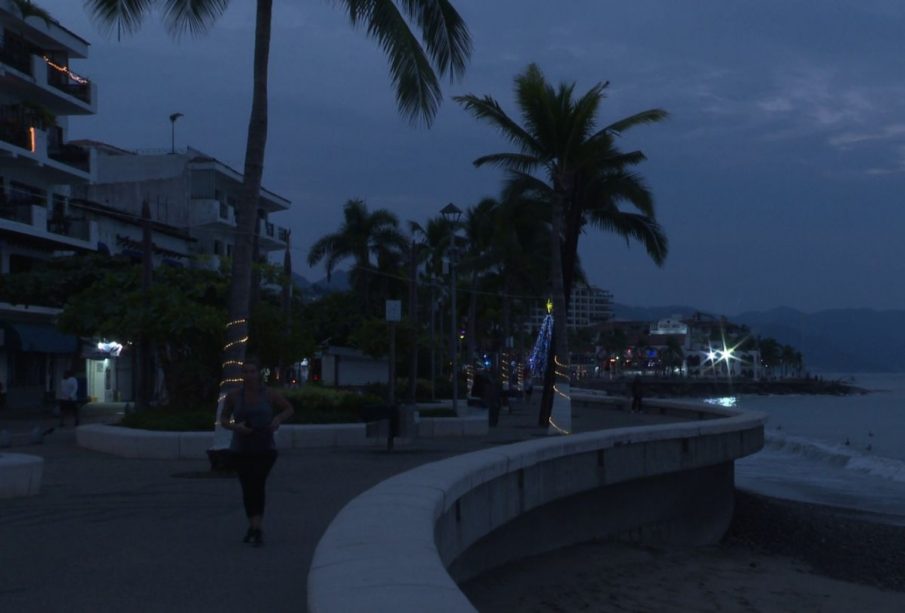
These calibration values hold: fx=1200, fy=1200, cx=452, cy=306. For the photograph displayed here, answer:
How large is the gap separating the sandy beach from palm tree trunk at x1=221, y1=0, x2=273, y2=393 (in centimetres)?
546

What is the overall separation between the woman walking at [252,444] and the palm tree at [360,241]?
60224 millimetres

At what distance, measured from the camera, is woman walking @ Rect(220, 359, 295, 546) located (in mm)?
10336

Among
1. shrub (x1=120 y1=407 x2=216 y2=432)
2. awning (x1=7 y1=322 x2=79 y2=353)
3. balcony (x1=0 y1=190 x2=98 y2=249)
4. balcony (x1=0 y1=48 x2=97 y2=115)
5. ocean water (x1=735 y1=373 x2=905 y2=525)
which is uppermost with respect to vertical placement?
balcony (x1=0 y1=48 x2=97 y2=115)

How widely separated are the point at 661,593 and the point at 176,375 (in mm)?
14493

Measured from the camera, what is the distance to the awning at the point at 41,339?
42.4 meters

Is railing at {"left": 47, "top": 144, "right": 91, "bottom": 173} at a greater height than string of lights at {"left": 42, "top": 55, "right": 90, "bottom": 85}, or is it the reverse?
string of lights at {"left": 42, "top": 55, "right": 90, "bottom": 85}

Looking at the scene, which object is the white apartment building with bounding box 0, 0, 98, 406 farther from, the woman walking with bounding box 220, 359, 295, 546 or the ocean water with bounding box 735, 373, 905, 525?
the woman walking with bounding box 220, 359, 295, 546

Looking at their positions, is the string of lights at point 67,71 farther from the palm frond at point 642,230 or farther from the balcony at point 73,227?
the palm frond at point 642,230

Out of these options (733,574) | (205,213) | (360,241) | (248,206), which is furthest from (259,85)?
Result: (360,241)

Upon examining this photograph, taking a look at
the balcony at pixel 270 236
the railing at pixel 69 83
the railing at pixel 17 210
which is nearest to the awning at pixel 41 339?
the railing at pixel 17 210

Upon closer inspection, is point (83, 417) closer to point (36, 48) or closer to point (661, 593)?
point (36, 48)

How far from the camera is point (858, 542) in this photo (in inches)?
931

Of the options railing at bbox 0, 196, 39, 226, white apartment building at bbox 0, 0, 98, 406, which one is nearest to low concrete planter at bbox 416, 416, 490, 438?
white apartment building at bbox 0, 0, 98, 406

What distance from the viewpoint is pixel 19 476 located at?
13.8 meters
